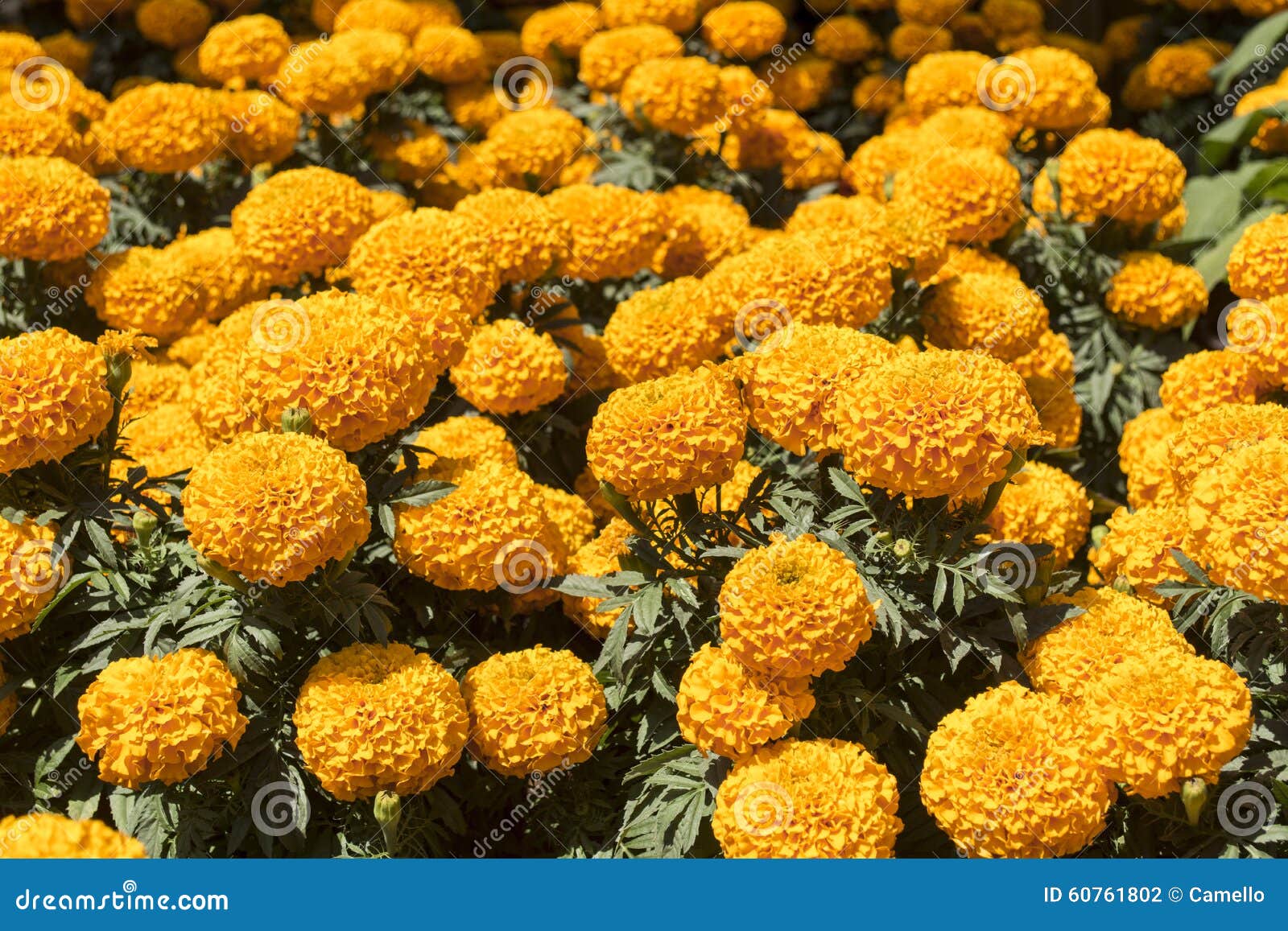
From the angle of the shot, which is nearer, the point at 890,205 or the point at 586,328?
the point at 890,205

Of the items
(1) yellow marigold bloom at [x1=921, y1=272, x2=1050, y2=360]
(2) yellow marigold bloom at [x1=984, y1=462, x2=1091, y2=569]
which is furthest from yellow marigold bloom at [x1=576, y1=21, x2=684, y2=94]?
(2) yellow marigold bloom at [x1=984, y1=462, x2=1091, y2=569]

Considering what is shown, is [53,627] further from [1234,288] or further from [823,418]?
[1234,288]

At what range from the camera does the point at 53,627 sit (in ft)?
13.4

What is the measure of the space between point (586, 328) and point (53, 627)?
2428 mm

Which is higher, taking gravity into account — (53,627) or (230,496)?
(230,496)

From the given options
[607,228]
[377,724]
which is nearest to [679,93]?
[607,228]

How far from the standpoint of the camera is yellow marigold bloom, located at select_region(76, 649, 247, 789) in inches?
132

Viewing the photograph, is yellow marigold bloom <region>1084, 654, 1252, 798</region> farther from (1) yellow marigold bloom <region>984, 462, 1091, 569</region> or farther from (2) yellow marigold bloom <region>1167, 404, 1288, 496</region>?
(1) yellow marigold bloom <region>984, 462, 1091, 569</region>

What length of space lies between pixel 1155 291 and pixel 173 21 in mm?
6350

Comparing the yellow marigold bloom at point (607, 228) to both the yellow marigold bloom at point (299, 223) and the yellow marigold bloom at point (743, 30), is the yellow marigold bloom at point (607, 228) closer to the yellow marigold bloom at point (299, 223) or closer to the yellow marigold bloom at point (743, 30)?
the yellow marigold bloom at point (299, 223)

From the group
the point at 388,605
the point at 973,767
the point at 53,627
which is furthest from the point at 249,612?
the point at 973,767

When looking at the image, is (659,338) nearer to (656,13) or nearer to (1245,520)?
(1245,520)

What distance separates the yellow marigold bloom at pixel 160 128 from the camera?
576cm

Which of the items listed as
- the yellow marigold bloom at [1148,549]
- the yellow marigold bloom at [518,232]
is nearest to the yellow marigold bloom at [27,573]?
the yellow marigold bloom at [518,232]
